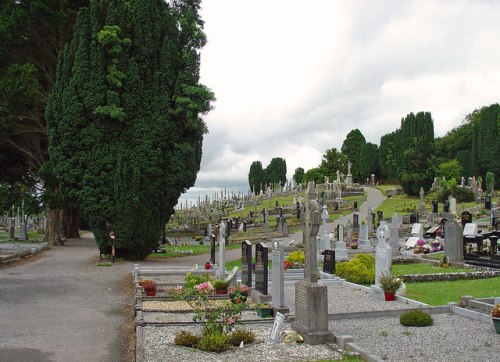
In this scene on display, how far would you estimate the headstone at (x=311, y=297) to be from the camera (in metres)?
9.12

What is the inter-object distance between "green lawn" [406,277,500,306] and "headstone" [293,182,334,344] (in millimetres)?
4777

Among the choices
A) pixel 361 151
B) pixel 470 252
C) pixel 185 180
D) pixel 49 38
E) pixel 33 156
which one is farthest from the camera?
pixel 361 151

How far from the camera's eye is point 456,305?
11797 mm

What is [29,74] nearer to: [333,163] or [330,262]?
[330,262]

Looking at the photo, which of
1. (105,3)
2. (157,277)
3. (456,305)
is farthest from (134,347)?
(105,3)

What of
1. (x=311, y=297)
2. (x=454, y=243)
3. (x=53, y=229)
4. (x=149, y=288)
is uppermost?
(x=53, y=229)

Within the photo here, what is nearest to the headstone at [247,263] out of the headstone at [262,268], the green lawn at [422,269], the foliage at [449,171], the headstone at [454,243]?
the headstone at [262,268]

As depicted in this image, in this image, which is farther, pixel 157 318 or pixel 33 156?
pixel 33 156

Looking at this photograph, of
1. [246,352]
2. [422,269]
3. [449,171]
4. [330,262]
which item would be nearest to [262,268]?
[246,352]

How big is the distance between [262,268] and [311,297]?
374 centimetres

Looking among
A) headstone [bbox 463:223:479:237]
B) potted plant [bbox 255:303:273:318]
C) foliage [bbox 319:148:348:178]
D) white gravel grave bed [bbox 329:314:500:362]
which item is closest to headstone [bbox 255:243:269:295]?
potted plant [bbox 255:303:273:318]

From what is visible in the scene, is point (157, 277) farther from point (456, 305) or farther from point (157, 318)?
point (456, 305)

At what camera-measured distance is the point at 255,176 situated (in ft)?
408

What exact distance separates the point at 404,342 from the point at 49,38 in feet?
89.8
